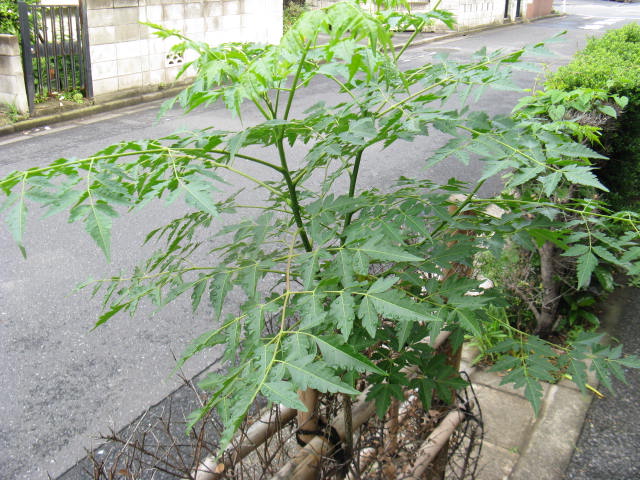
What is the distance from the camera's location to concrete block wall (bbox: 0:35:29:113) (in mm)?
9398

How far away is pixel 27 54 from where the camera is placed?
9.70 metres

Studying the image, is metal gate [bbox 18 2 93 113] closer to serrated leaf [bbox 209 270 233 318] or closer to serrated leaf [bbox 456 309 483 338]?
serrated leaf [bbox 209 270 233 318]

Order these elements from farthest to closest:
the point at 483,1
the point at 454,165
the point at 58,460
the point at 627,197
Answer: the point at 483,1 → the point at 454,165 → the point at 627,197 → the point at 58,460

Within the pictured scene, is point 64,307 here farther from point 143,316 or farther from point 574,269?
point 574,269

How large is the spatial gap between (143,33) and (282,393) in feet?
37.5

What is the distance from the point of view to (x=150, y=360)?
14.3 feet

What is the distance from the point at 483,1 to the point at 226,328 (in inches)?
1030

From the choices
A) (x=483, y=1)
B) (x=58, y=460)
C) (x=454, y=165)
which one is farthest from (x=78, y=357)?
(x=483, y=1)

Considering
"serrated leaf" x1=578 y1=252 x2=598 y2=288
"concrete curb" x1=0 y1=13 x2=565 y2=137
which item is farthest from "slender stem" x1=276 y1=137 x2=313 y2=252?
"concrete curb" x1=0 y1=13 x2=565 y2=137

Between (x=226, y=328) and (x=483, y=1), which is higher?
(x=483, y=1)

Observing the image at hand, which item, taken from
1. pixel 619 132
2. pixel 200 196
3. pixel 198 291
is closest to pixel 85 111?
pixel 619 132

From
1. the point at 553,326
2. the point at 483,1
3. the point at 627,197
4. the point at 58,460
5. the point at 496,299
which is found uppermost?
the point at 483,1

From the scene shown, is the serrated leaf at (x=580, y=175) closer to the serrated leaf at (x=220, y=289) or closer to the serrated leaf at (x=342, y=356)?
the serrated leaf at (x=342, y=356)

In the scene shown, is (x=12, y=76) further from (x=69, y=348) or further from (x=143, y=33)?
(x=69, y=348)
